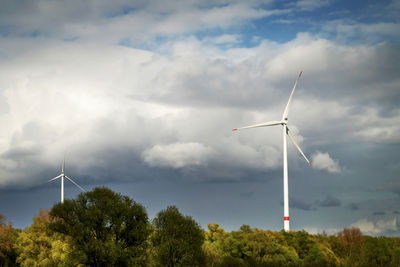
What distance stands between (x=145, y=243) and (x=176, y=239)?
12758 mm

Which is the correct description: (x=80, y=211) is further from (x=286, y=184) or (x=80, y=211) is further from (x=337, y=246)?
(x=337, y=246)

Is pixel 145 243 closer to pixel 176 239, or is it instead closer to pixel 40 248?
pixel 176 239

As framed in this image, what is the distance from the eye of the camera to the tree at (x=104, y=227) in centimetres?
10000

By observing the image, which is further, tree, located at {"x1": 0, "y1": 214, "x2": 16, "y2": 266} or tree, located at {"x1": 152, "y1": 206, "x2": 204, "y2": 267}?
tree, located at {"x1": 0, "y1": 214, "x2": 16, "y2": 266}

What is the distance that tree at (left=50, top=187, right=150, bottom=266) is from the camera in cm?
10000

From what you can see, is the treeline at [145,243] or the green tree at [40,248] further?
the green tree at [40,248]

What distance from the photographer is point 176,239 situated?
387 feet

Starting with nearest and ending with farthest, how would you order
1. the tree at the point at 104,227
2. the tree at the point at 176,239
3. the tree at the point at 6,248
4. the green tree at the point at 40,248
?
the tree at the point at 104,227 < the tree at the point at 176,239 < the green tree at the point at 40,248 < the tree at the point at 6,248

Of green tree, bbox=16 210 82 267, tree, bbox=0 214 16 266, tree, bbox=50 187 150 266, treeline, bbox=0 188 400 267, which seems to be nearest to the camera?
tree, bbox=50 187 150 266

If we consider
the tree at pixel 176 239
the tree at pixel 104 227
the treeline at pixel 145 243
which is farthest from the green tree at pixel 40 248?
the tree at pixel 176 239

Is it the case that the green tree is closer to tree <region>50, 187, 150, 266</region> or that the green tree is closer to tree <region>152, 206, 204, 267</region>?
tree <region>50, 187, 150, 266</region>

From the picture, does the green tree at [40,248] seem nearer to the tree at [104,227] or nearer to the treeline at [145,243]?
the treeline at [145,243]

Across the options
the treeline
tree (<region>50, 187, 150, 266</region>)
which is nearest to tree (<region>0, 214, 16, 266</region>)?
the treeline

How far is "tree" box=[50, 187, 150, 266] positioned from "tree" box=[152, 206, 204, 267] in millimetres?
8069
